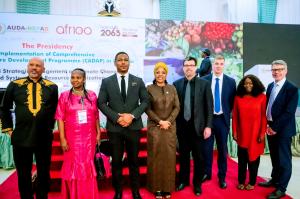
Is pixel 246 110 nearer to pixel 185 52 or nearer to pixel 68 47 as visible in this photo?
pixel 185 52

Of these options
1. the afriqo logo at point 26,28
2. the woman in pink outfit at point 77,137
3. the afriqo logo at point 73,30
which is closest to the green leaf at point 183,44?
the afriqo logo at point 73,30

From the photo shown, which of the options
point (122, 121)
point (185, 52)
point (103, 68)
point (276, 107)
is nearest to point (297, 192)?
point (276, 107)

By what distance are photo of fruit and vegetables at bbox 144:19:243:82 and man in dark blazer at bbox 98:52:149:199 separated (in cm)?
263

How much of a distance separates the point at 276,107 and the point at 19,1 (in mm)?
6560

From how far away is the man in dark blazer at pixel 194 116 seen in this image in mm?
3193

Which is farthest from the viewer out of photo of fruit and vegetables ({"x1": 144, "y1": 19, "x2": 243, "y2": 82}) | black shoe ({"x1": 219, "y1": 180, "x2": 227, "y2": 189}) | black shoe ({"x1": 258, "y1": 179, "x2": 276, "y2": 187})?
photo of fruit and vegetables ({"x1": 144, "y1": 19, "x2": 243, "y2": 82})

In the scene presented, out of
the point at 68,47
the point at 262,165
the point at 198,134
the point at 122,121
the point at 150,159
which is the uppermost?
the point at 68,47

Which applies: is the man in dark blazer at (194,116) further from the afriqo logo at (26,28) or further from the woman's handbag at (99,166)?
the afriqo logo at (26,28)

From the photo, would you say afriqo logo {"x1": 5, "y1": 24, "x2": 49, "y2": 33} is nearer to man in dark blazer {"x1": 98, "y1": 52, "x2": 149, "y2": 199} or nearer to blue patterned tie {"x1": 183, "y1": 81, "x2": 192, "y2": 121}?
man in dark blazer {"x1": 98, "y1": 52, "x2": 149, "y2": 199}

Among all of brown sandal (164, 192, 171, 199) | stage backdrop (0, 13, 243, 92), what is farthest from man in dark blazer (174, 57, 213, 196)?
stage backdrop (0, 13, 243, 92)

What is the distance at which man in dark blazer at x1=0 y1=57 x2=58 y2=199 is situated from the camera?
2.58 metres

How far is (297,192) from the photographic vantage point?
3523 mm

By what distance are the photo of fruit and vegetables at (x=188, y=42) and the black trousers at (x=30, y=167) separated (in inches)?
123

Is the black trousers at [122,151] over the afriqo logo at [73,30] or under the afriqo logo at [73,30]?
under
